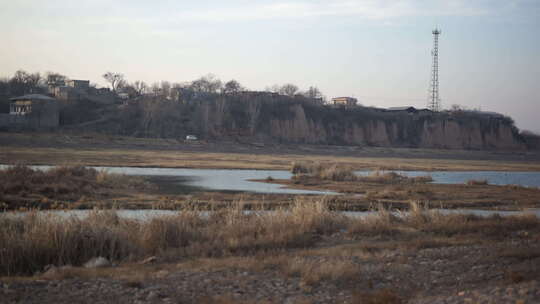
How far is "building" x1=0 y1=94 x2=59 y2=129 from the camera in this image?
240 ft

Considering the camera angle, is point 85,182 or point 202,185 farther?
point 202,185

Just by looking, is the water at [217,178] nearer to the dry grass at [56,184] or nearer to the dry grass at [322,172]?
the dry grass at [322,172]

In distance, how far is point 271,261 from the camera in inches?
520

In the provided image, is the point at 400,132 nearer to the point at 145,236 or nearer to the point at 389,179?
the point at 389,179

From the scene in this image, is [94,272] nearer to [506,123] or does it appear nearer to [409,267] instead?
[409,267]

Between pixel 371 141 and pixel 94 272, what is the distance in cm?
9803

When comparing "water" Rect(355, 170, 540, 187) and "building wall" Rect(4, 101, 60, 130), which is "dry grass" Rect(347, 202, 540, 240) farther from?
"building wall" Rect(4, 101, 60, 130)

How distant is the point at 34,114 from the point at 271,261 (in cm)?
7242

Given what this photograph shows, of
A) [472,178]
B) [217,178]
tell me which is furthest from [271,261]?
[472,178]

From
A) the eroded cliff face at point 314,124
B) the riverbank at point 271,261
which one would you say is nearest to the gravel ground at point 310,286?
the riverbank at point 271,261

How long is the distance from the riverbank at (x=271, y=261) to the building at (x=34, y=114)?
6235cm

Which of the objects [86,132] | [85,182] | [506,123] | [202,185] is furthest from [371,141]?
[85,182]

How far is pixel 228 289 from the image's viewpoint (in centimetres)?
Result: 1098

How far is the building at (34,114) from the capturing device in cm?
7312
